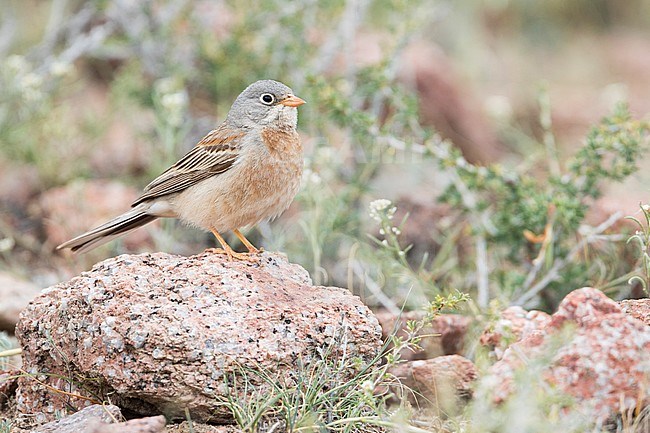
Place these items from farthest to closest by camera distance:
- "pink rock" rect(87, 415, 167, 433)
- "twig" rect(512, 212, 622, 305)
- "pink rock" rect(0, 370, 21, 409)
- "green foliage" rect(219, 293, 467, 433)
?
"twig" rect(512, 212, 622, 305) → "pink rock" rect(0, 370, 21, 409) → "green foliage" rect(219, 293, 467, 433) → "pink rock" rect(87, 415, 167, 433)

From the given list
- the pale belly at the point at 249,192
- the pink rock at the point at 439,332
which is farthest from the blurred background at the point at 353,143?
the pale belly at the point at 249,192

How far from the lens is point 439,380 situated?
422cm

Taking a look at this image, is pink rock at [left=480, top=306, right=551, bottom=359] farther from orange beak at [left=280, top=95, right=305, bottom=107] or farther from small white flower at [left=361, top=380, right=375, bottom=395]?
orange beak at [left=280, top=95, right=305, bottom=107]

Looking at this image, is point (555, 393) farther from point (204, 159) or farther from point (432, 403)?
point (204, 159)

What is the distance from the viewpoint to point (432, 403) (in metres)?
4.18

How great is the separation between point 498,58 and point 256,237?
6783 mm

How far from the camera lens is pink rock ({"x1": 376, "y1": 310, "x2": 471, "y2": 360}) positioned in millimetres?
4879

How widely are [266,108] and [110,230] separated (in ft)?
4.06

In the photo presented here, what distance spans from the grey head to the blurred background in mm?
544

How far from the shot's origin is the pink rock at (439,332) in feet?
16.0

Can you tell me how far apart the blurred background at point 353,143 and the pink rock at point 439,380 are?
0.70 meters

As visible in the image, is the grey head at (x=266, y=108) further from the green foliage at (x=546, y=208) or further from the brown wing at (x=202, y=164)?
the green foliage at (x=546, y=208)

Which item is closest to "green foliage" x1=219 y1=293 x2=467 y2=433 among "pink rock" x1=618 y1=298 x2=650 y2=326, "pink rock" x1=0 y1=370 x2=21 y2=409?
"pink rock" x1=618 y1=298 x2=650 y2=326

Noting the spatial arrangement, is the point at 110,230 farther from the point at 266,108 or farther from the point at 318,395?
the point at 318,395
